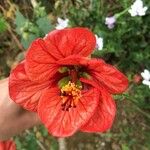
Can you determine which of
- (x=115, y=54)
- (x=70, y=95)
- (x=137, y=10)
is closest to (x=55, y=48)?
(x=70, y=95)

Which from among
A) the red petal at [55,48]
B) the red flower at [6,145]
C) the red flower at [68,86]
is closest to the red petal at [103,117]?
the red flower at [68,86]

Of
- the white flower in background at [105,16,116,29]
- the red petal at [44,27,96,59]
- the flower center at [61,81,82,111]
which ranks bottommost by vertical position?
the flower center at [61,81,82,111]

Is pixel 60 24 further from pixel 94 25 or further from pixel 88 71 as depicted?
pixel 88 71

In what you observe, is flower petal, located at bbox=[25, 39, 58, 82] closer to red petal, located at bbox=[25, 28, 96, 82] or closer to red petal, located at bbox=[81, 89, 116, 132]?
red petal, located at bbox=[25, 28, 96, 82]

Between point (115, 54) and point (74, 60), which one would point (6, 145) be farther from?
point (115, 54)

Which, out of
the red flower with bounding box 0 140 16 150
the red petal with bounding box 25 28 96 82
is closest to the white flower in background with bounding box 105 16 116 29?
the red flower with bounding box 0 140 16 150

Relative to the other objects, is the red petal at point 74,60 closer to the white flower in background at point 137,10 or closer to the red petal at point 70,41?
the red petal at point 70,41
